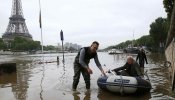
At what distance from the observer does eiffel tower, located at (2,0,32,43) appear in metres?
138

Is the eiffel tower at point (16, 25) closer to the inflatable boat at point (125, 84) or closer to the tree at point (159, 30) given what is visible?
the tree at point (159, 30)

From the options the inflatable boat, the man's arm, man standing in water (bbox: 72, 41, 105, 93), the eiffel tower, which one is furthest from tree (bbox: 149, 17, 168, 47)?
the eiffel tower

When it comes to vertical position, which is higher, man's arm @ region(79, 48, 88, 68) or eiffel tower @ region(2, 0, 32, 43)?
eiffel tower @ region(2, 0, 32, 43)

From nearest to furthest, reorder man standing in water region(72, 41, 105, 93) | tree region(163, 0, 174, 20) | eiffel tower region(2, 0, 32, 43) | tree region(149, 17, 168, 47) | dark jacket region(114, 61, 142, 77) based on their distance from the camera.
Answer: man standing in water region(72, 41, 105, 93), dark jacket region(114, 61, 142, 77), tree region(163, 0, 174, 20), tree region(149, 17, 168, 47), eiffel tower region(2, 0, 32, 43)

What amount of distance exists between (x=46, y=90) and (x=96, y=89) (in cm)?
190

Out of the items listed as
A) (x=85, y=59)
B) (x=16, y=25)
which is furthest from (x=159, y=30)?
(x=16, y=25)

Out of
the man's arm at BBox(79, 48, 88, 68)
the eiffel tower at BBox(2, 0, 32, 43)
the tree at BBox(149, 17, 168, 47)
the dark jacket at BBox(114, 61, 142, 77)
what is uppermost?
the eiffel tower at BBox(2, 0, 32, 43)

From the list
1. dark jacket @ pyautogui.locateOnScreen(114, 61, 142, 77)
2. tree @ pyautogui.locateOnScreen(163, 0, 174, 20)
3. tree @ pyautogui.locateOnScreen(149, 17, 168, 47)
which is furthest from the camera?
tree @ pyautogui.locateOnScreen(149, 17, 168, 47)

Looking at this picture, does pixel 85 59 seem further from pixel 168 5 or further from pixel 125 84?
pixel 168 5

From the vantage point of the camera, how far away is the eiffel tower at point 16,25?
138 meters

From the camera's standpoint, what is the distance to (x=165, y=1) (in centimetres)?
2661

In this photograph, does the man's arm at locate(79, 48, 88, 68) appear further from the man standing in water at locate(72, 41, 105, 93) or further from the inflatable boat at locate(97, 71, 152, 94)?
the inflatable boat at locate(97, 71, 152, 94)

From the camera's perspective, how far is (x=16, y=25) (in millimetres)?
141750

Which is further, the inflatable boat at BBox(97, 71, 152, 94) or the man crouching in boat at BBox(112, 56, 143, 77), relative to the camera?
the man crouching in boat at BBox(112, 56, 143, 77)
